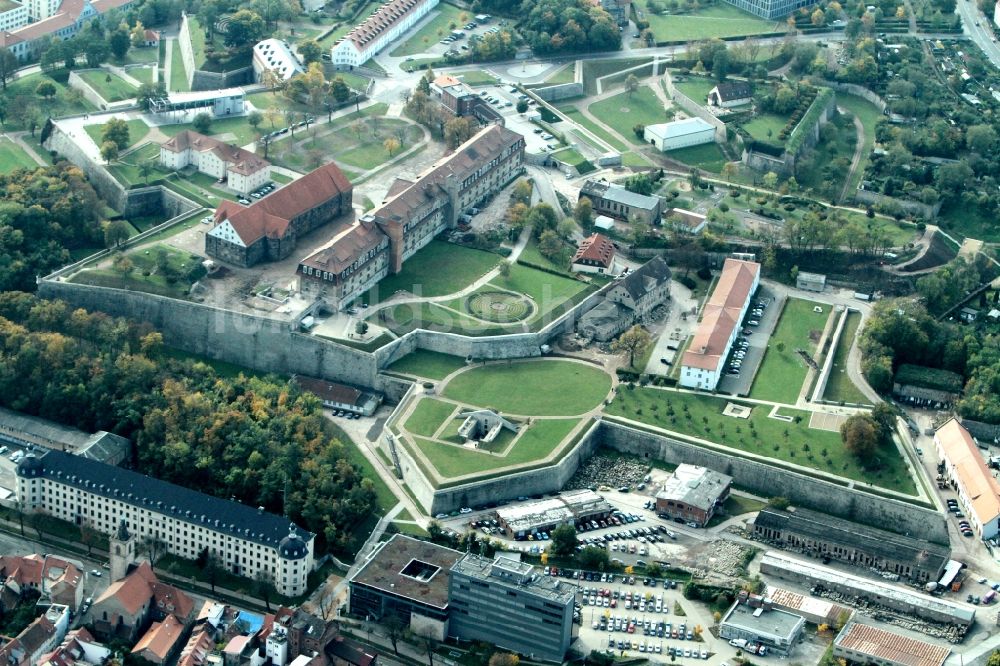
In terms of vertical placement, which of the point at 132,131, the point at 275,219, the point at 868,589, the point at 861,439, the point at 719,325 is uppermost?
the point at 132,131

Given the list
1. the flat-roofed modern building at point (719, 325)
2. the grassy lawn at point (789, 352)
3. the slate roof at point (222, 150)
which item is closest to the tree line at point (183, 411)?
the slate roof at point (222, 150)

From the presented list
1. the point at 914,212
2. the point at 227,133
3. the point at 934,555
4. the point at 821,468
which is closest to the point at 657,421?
the point at 821,468

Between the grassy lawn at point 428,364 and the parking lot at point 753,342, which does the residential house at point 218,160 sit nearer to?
the grassy lawn at point 428,364

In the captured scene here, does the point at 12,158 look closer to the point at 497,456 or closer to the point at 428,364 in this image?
the point at 428,364

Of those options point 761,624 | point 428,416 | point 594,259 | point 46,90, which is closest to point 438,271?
point 594,259

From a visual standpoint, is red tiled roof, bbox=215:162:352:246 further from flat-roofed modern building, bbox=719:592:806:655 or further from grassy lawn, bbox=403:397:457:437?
flat-roofed modern building, bbox=719:592:806:655
